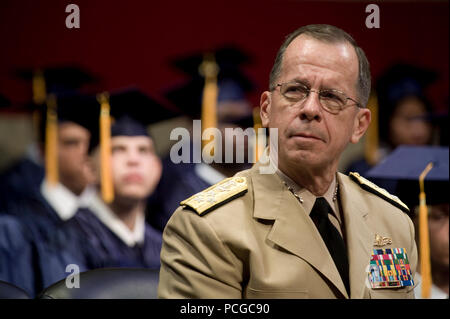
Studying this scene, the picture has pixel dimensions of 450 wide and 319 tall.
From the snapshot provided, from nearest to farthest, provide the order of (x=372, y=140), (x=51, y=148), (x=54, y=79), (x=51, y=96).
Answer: (x=51, y=148), (x=51, y=96), (x=54, y=79), (x=372, y=140)

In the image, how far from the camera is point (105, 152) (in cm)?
386

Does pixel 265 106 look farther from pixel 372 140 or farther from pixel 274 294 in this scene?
pixel 372 140

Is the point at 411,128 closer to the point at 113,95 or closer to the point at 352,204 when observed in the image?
the point at 113,95

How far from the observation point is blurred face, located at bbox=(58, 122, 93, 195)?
4.30m

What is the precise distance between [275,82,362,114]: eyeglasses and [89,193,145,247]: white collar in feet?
8.55

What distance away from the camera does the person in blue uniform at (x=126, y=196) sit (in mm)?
3725

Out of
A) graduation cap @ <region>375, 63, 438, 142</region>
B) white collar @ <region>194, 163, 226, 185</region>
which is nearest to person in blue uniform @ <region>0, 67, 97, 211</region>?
white collar @ <region>194, 163, 226, 185</region>

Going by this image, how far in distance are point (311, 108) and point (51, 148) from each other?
3.36 metres

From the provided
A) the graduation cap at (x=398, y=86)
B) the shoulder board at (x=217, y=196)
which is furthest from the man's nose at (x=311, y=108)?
the graduation cap at (x=398, y=86)

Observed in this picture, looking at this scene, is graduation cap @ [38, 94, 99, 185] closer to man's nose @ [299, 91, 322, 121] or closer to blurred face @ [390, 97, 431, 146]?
blurred face @ [390, 97, 431, 146]

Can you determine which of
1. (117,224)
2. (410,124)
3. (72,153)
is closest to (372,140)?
(410,124)

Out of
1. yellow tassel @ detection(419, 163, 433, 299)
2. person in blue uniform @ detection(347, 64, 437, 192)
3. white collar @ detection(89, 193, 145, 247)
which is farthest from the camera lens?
person in blue uniform @ detection(347, 64, 437, 192)

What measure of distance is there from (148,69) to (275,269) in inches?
167

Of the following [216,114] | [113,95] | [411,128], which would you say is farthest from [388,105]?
[113,95]
